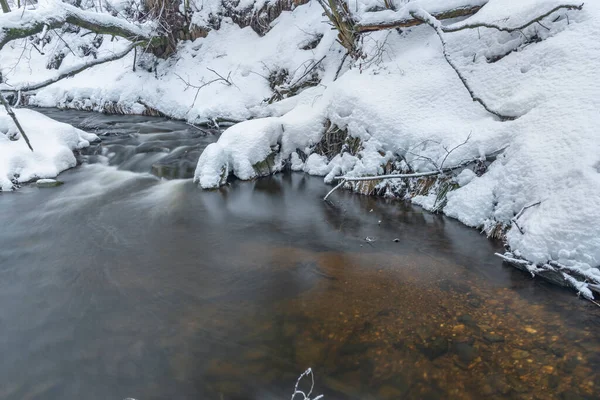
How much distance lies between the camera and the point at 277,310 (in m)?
3.72

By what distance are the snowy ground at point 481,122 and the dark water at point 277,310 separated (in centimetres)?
61

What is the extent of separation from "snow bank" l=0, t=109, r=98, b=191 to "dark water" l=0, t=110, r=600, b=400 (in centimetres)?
203

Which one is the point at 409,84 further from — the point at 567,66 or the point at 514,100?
the point at 567,66

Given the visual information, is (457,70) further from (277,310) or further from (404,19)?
(277,310)

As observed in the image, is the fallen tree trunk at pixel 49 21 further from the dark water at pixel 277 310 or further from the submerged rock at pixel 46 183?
the dark water at pixel 277 310

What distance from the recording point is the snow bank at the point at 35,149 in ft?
25.3

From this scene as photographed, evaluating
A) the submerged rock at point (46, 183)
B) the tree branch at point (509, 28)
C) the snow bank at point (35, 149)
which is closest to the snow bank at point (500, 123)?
the tree branch at point (509, 28)

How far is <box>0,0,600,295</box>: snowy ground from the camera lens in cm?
397

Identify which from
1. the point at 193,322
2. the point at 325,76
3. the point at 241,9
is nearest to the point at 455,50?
the point at 325,76

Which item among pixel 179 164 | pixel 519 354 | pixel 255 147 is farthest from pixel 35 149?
pixel 519 354

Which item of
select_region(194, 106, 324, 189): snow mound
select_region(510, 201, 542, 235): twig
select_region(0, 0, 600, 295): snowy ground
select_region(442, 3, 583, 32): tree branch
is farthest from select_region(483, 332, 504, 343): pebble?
select_region(194, 106, 324, 189): snow mound

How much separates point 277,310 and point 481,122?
166 inches

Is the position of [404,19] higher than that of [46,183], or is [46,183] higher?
[404,19]

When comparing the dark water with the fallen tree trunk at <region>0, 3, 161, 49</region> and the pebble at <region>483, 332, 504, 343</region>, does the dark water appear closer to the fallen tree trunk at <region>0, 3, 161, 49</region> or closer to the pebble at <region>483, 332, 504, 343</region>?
the pebble at <region>483, 332, 504, 343</region>
